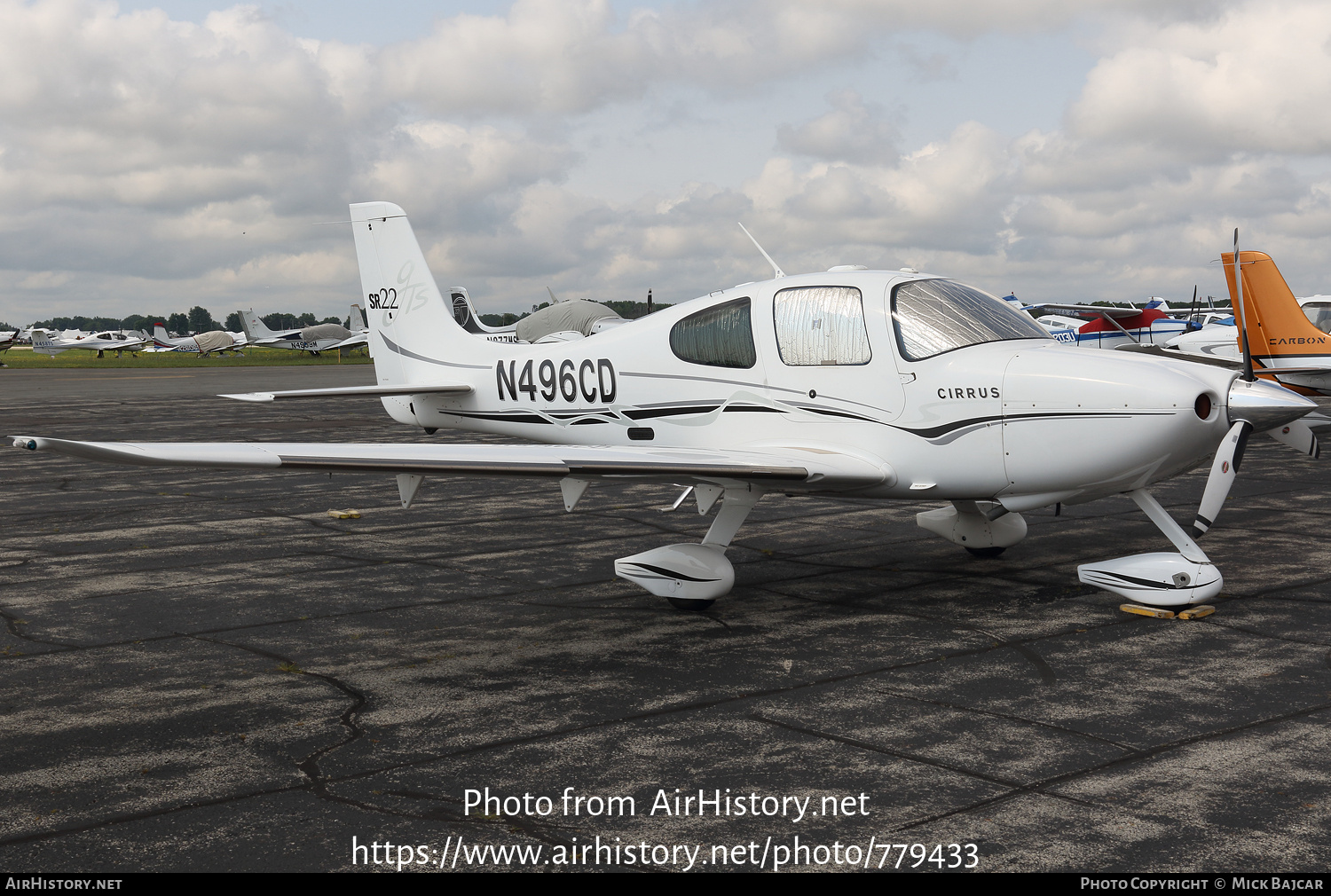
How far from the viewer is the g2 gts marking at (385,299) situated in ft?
37.3

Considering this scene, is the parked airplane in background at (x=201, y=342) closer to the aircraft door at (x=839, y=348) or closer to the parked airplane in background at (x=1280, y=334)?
the parked airplane in background at (x=1280, y=334)

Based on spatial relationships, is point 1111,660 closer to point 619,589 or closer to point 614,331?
point 619,589

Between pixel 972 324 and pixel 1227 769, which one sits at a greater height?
pixel 972 324

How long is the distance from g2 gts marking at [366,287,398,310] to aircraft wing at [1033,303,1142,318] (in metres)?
24.1

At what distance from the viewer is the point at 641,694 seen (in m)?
5.66

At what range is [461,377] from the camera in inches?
409

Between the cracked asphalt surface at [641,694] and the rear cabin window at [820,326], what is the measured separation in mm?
1711

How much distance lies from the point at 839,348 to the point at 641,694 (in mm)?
3217

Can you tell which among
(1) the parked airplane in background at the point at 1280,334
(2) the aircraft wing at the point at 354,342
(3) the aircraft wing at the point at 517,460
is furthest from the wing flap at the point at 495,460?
(2) the aircraft wing at the point at 354,342

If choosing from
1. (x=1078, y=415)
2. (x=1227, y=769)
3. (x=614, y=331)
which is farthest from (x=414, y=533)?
(x=1227, y=769)

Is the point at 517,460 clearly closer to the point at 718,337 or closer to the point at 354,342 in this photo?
the point at 718,337

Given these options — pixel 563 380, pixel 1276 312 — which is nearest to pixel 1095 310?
pixel 1276 312

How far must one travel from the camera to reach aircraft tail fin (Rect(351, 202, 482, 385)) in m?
11.0

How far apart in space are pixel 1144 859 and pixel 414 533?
316 inches
